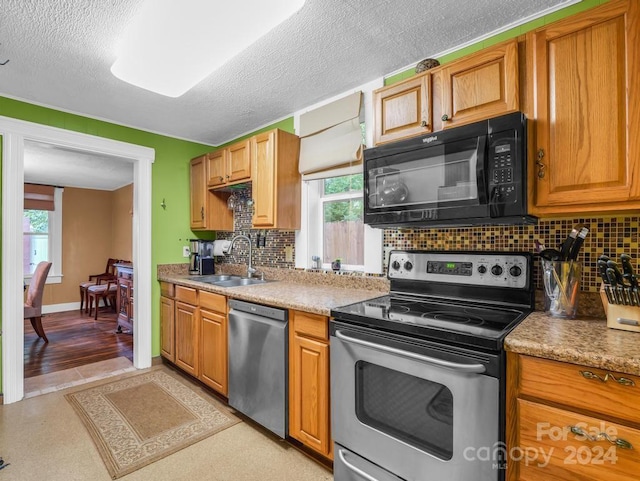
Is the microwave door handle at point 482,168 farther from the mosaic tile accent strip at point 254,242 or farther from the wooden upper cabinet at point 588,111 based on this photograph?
the mosaic tile accent strip at point 254,242

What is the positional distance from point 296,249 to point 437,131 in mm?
1574

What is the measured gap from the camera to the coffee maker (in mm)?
3475

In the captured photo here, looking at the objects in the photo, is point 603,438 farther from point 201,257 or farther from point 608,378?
point 201,257

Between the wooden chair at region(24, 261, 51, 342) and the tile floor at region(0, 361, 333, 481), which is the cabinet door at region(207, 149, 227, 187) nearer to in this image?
the tile floor at region(0, 361, 333, 481)

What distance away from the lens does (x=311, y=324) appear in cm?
179

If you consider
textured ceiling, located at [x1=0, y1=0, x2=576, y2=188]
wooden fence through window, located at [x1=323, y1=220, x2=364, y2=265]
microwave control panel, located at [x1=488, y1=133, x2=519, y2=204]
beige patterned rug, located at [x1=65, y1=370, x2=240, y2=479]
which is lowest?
beige patterned rug, located at [x1=65, y1=370, x2=240, y2=479]

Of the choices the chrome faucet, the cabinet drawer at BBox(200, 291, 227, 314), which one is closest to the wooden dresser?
the chrome faucet

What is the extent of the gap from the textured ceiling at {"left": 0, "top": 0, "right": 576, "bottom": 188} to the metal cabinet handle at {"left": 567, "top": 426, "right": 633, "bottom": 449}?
1.81 m

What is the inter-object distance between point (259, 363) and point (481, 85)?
1946 mm

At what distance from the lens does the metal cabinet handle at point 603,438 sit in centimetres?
94

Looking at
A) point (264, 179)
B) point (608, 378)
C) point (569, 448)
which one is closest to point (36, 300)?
point (264, 179)

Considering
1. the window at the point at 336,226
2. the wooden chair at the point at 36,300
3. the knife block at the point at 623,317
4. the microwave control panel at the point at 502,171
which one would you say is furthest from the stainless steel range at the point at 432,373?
the wooden chair at the point at 36,300

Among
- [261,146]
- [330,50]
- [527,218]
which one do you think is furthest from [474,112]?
[261,146]

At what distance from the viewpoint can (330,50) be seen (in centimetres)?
194
